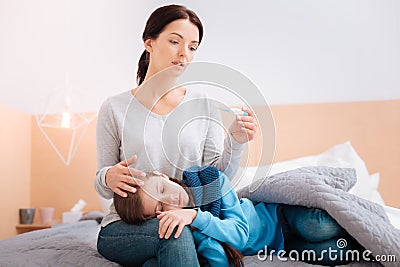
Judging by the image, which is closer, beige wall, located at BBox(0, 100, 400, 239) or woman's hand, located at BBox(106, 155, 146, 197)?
woman's hand, located at BBox(106, 155, 146, 197)

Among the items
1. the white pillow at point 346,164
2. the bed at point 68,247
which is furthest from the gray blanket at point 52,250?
the white pillow at point 346,164

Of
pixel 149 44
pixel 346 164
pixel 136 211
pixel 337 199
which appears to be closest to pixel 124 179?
pixel 136 211

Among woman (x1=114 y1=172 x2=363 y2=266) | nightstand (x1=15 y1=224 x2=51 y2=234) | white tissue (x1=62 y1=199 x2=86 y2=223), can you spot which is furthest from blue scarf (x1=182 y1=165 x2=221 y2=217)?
nightstand (x1=15 y1=224 x2=51 y2=234)

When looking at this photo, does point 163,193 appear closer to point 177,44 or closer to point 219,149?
point 219,149

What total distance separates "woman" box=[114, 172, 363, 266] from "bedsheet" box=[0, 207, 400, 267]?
6cm

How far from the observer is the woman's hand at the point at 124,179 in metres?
1.19

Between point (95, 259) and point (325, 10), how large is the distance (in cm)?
182

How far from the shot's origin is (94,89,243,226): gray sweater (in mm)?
1297

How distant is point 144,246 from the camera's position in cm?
117

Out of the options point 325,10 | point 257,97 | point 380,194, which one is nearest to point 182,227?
point 257,97

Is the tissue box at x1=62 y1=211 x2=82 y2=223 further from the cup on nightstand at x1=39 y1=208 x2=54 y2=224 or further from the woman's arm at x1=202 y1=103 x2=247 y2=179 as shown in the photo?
the woman's arm at x1=202 y1=103 x2=247 y2=179

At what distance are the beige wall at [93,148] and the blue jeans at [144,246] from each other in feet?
4.71

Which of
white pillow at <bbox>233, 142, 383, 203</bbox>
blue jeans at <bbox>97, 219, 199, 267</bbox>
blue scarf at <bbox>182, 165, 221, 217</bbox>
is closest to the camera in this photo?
blue jeans at <bbox>97, 219, 199, 267</bbox>

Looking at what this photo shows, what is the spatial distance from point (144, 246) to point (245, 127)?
0.37m
